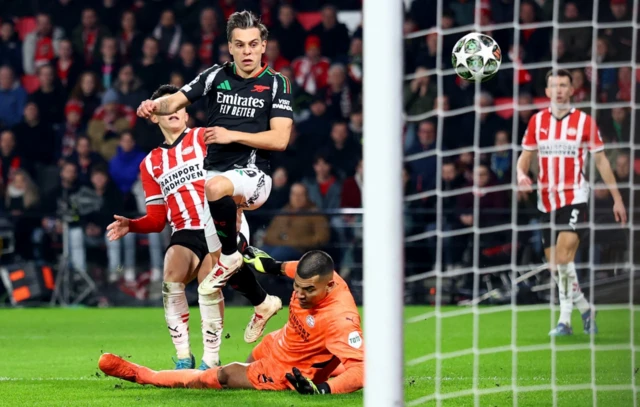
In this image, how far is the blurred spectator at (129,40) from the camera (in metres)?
14.5

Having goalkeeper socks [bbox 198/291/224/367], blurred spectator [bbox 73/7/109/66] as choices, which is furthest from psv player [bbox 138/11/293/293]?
blurred spectator [bbox 73/7/109/66]

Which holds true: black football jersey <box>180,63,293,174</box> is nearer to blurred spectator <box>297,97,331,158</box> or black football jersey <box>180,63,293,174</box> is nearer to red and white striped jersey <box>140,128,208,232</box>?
red and white striped jersey <box>140,128,208,232</box>

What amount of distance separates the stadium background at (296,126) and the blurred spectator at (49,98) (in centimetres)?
2

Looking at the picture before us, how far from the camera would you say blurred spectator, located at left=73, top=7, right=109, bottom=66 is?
14.5m

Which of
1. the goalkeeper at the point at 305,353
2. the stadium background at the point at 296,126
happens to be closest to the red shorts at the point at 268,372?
the goalkeeper at the point at 305,353

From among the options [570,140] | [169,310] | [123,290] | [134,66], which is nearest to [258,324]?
[169,310]

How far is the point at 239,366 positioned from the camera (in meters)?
6.20

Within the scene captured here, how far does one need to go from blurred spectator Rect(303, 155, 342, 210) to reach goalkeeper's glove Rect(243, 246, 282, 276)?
20.9ft

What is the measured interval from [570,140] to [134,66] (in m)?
6.74

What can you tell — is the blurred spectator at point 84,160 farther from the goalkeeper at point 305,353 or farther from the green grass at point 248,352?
the goalkeeper at point 305,353

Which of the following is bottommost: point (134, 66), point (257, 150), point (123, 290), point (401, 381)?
point (123, 290)

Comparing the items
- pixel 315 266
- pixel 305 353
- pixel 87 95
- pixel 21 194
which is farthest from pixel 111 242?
pixel 315 266

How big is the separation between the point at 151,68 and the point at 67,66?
1177 mm

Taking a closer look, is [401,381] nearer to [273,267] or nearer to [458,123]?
[273,267]
